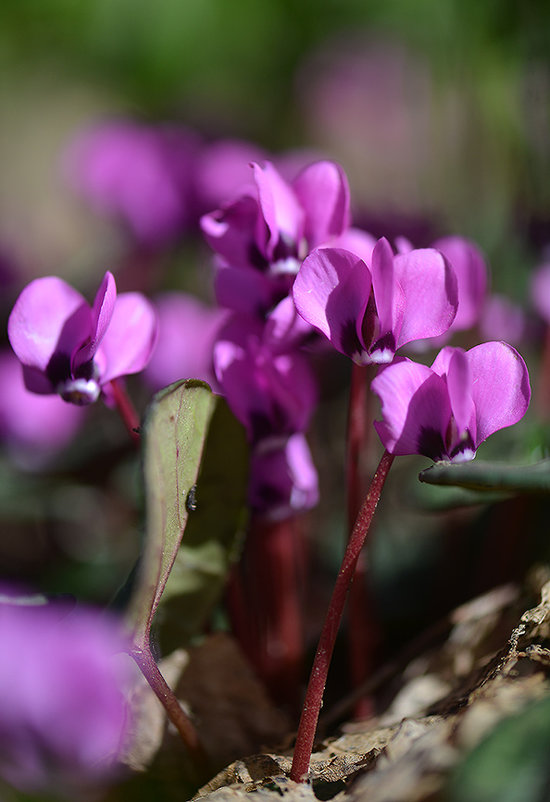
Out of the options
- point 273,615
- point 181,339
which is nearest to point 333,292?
point 273,615

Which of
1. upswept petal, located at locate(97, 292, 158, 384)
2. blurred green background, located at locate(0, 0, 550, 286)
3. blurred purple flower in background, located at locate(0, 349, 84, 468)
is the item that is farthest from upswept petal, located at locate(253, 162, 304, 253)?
blurred green background, located at locate(0, 0, 550, 286)

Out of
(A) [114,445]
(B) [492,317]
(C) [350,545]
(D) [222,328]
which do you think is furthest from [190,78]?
(C) [350,545]

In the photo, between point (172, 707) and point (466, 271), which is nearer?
point (172, 707)

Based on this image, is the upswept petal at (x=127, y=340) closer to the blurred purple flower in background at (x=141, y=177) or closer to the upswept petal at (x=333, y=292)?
the upswept petal at (x=333, y=292)

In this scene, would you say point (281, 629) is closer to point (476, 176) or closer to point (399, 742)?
point (399, 742)

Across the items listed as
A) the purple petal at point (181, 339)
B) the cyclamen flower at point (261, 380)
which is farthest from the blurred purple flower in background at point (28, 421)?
the cyclamen flower at point (261, 380)

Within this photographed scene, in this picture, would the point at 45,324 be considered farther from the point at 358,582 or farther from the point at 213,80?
the point at 213,80
